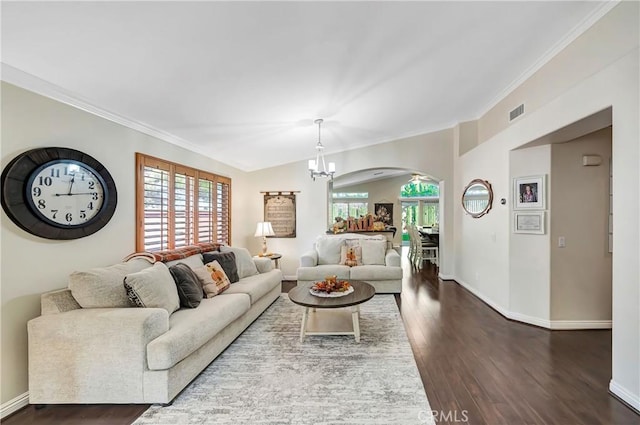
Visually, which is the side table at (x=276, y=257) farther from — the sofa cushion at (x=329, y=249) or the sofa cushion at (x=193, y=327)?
the sofa cushion at (x=193, y=327)

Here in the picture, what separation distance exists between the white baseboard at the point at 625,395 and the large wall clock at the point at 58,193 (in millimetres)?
4599

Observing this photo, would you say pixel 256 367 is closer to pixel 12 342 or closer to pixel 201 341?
pixel 201 341

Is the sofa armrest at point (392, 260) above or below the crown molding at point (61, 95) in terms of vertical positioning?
below

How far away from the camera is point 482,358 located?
9.73 feet

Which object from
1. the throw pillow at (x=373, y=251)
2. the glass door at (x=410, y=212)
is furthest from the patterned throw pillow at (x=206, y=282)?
the glass door at (x=410, y=212)

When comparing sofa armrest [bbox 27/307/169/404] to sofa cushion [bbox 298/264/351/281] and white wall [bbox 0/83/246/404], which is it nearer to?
white wall [bbox 0/83/246/404]

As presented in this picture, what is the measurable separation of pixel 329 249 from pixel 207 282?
→ 2818 millimetres

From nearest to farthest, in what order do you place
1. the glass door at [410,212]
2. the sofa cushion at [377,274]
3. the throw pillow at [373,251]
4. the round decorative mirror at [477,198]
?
the round decorative mirror at [477,198], the sofa cushion at [377,274], the throw pillow at [373,251], the glass door at [410,212]

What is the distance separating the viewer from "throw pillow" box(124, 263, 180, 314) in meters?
2.59

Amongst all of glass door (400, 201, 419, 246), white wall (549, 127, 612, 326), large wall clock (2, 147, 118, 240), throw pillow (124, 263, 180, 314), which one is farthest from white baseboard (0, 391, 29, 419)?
glass door (400, 201, 419, 246)

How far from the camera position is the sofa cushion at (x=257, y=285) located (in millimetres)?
3756

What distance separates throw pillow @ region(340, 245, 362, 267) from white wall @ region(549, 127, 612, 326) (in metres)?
2.90

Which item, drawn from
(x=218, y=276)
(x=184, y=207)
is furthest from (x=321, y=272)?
(x=184, y=207)

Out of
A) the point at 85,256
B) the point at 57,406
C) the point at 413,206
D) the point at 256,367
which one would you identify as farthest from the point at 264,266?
the point at 413,206
